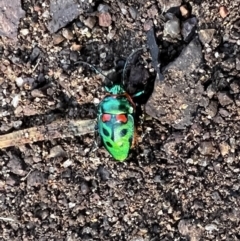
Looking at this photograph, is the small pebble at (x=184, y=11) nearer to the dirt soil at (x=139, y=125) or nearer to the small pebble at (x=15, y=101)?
the dirt soil at (x=139, y=125)

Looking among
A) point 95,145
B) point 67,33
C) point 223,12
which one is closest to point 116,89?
point 95,145

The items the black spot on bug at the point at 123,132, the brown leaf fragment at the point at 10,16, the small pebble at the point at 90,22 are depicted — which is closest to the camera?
the black spot on bug at the point at 123,132

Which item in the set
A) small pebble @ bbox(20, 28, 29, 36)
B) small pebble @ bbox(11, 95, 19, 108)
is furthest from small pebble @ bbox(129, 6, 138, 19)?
small pebble @ bbox(11, 95, 19, 108)

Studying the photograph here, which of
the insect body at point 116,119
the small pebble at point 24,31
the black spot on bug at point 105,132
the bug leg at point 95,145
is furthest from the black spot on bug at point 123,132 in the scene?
the small pebble at point 24,31

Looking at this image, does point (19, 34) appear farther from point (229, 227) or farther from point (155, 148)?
point (229, 227)

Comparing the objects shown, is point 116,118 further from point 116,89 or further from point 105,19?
point 105,19

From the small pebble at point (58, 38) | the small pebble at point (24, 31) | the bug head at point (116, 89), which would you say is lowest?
the bug head at point (116, 89)

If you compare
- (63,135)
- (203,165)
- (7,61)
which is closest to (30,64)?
(7,61)

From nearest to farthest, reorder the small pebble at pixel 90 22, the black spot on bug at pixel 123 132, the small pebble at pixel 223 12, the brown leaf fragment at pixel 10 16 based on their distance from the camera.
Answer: the small pebble at pixel 223 12 < the black spot on bug at pixel 123 132 < the small pebble at pixel 90 22 < the brown leaf fragment at pixel 10 16
